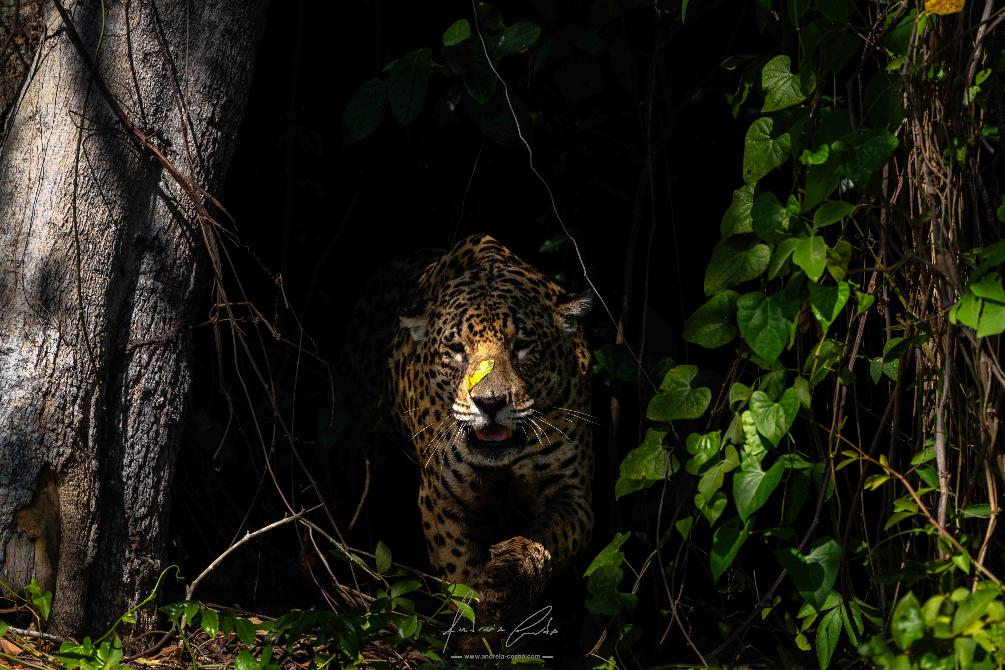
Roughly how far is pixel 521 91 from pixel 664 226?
3.73ft

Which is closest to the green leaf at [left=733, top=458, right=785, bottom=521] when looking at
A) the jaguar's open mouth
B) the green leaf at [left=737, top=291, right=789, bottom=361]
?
the green leaf at [left=737, top=291, right=789, bottom=361]

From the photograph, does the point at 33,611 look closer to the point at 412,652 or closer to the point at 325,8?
the point at 412,652

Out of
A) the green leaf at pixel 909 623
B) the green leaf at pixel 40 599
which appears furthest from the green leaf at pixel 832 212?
the green leaf at pixel 40 599

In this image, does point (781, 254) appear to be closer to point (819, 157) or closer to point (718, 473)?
point (819, 157)

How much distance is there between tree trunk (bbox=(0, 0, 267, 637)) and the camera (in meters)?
3.09

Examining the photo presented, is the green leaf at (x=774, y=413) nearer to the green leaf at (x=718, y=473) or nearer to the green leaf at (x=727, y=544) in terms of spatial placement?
the green leaf at (x=718, y=473)

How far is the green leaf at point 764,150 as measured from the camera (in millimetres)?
2709

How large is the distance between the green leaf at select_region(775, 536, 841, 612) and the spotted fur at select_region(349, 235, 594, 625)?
161cm

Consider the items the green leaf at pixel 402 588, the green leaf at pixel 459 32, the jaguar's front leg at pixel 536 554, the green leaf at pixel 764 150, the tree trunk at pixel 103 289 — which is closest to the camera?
the green leaf at pixel 764 150

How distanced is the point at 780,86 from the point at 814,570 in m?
1.35

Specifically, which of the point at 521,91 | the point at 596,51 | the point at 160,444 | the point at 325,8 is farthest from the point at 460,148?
the point at 160,444

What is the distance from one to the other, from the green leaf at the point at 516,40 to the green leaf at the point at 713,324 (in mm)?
1353

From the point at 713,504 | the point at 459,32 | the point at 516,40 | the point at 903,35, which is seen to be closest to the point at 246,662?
the point at 713,504

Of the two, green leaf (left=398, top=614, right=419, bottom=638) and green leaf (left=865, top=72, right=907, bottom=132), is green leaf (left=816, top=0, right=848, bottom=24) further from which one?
green leaf (left=398, top=614, right=419, bottom=638)
